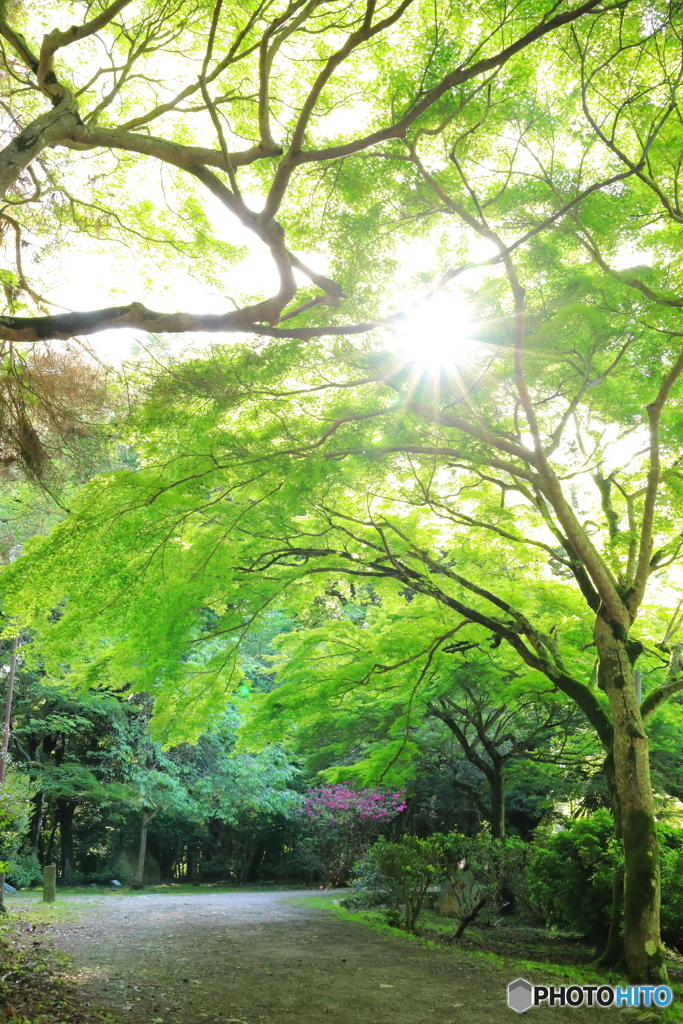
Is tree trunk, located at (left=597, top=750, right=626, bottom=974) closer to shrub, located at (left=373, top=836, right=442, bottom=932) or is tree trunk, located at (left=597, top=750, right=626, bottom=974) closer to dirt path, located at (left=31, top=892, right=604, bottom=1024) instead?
dirt path, located at (left=31, top=892, right=604, bottom=1024)

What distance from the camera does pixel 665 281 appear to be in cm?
638

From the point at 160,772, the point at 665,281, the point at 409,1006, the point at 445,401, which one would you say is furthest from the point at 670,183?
the point at 160,772

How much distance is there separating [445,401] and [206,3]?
152 inches

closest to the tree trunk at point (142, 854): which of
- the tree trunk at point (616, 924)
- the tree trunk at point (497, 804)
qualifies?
the tree trunk at point (497, 804)

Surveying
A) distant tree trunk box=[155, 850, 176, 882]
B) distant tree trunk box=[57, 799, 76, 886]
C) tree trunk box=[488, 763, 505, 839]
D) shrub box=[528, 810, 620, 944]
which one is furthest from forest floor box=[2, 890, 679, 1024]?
distant tree trunk box=[155, 850, 176, 882]

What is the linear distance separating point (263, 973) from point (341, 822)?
36.2 ft

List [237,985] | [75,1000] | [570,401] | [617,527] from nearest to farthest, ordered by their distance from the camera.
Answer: [75,1000], [237,985], [570,401], [617,527]

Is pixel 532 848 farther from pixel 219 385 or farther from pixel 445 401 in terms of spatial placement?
pixel 219 385

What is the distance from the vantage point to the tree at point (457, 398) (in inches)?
226

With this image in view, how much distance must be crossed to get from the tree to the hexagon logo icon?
97 centimetres

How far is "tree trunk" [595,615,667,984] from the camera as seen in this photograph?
6273mm

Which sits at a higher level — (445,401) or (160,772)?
(445,401)

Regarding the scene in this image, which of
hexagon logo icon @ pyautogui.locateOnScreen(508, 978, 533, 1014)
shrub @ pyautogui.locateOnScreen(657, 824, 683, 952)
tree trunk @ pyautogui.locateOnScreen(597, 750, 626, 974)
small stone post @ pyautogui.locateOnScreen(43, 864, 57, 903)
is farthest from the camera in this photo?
small stone post @ pyautogui.locateOnScreen(43, 864, 57, 903)

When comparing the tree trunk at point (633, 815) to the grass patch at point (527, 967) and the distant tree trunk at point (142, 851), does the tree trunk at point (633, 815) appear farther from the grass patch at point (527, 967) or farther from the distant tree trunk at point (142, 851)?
the distant tree trunk at point (142, 851)
